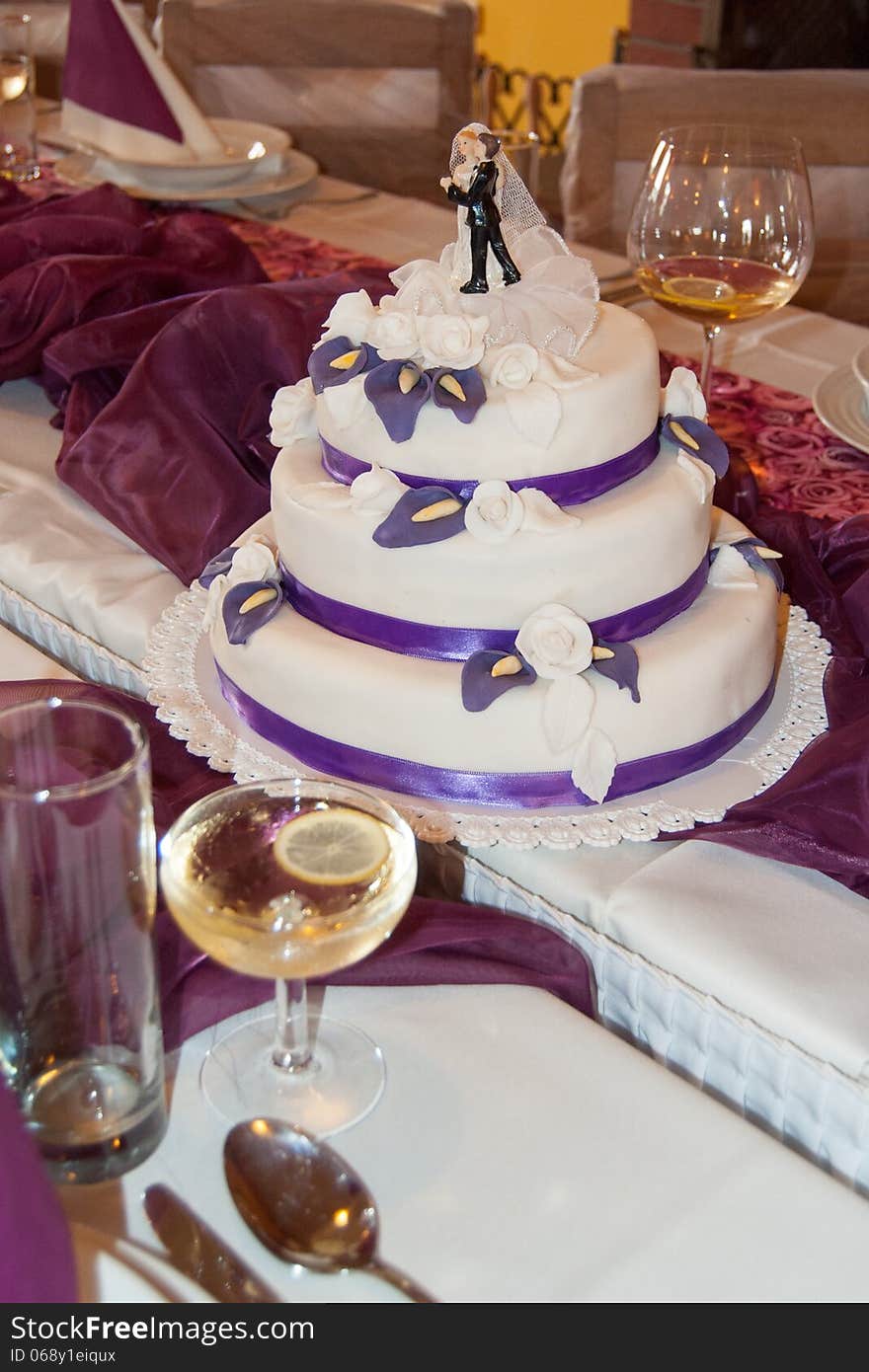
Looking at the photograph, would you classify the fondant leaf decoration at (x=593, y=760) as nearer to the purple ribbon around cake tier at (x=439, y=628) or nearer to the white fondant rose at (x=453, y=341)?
the purple ribbon around cake tier at (x=439, y=628)

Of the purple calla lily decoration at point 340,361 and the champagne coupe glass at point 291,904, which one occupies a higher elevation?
the purple calla lily decoration at point 340,361

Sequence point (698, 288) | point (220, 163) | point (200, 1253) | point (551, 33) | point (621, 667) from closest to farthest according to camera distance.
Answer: point (200, 1253)
point (621, 667)
point (698, 288)
point (220, 163)
point (551, 33)

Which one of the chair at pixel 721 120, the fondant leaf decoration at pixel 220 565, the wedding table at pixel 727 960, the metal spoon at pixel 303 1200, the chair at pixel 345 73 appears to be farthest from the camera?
the chair at pixel 345 73

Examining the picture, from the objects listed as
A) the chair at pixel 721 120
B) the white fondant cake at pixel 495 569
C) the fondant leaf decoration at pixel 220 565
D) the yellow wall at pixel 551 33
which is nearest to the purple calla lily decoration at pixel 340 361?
the white fondant cake at pixel 495 569

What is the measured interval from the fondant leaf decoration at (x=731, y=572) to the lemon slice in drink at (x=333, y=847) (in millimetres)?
514

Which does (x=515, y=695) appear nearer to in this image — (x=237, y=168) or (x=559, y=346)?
(x=559, y=346)

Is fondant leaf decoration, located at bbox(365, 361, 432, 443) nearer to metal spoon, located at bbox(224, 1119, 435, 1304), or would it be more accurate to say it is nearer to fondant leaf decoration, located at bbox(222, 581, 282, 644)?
fondant leaf decoration, located at bbox(222, 581, 282, 644)

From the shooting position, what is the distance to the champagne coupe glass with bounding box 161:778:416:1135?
2.78 ft

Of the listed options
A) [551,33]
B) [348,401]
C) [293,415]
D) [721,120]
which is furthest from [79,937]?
[551,33]

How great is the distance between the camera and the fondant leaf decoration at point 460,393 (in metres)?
1.12

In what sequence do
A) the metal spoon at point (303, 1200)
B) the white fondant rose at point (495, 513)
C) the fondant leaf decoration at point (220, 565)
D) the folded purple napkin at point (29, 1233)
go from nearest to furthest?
the folded purple napkin at point (29, 1233), the metal spoon at point (303, 1200), the white fondant rose at point (495, 513), the fondant leaf decoration at point (220, 565)

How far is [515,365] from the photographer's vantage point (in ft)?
3.74

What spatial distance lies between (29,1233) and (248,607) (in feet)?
2.11

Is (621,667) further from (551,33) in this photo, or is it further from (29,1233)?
(551,33)
